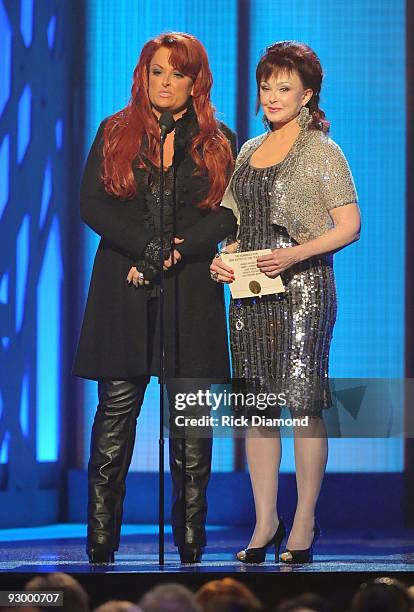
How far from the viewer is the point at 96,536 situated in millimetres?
4062

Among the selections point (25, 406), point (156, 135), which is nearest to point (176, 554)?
point (25, 406)

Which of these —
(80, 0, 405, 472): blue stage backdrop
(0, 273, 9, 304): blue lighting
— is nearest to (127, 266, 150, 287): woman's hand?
(80, 0, 405, 472): blue stage backdrop

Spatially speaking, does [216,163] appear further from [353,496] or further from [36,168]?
[353,496]

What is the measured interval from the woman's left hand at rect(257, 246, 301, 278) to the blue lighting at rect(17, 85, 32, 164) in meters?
2.07

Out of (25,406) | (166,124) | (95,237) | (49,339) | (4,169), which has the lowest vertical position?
(25,406)

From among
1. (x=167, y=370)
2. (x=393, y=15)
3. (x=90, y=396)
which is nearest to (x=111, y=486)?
(x=167, y=370)

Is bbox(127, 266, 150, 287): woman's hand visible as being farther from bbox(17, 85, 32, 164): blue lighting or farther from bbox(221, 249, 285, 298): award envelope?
bbox(17, 85, 32, 164): blue lighting

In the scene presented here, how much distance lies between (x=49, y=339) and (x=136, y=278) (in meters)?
1.75

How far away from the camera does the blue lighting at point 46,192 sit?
572cm

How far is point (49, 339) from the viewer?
577 centimetres

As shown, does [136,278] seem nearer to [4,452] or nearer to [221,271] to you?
[221,271]

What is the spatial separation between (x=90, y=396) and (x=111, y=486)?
1.72 m

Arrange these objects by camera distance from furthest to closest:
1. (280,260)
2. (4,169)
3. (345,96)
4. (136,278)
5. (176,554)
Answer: (4,169), (345,96), (176,554), (136,278), (280,260)

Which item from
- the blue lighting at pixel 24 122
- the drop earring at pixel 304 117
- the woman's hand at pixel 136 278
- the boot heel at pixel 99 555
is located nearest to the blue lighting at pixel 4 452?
the blue lighting at pixel 24 122
